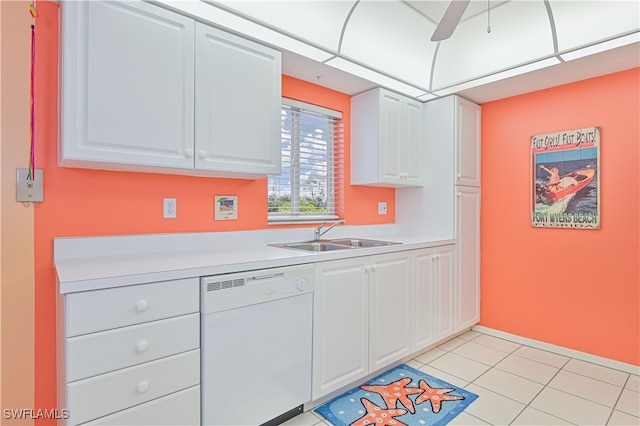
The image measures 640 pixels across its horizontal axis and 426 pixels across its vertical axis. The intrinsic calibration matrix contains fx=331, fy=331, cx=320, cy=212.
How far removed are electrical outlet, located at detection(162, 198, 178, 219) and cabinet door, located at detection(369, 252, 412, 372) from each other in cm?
133

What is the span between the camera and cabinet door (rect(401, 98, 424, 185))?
3.12 meters

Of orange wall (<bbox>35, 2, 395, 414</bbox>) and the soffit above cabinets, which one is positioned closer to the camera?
orange wall (<bbox>35, 2, 395, 414</bbox>)

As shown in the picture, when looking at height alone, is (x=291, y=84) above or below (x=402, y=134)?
above

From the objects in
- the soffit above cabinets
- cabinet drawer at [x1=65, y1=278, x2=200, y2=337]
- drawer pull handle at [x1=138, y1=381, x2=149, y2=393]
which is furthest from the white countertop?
the soffit above cabinets

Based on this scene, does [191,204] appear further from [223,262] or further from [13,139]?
[13,139]

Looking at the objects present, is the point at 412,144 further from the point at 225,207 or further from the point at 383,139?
the point at 225,207

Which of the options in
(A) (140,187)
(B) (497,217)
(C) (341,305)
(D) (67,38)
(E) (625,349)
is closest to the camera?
(D) (67,38)

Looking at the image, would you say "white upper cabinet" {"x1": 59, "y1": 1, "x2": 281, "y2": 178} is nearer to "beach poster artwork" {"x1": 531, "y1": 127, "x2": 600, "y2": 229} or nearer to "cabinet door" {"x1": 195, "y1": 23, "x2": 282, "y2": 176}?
"cabinet door" {"x1": 195, "y1": 23, "x2": 282, "y2": 176}

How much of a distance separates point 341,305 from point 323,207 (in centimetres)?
109

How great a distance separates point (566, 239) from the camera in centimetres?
283

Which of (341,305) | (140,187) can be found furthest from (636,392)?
(140,187)

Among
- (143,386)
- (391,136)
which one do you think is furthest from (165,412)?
(391,136)

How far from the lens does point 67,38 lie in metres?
1.45

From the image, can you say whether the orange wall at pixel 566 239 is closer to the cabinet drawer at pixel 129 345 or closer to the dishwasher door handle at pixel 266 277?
the dishwasher door handle at pixel 266 277
